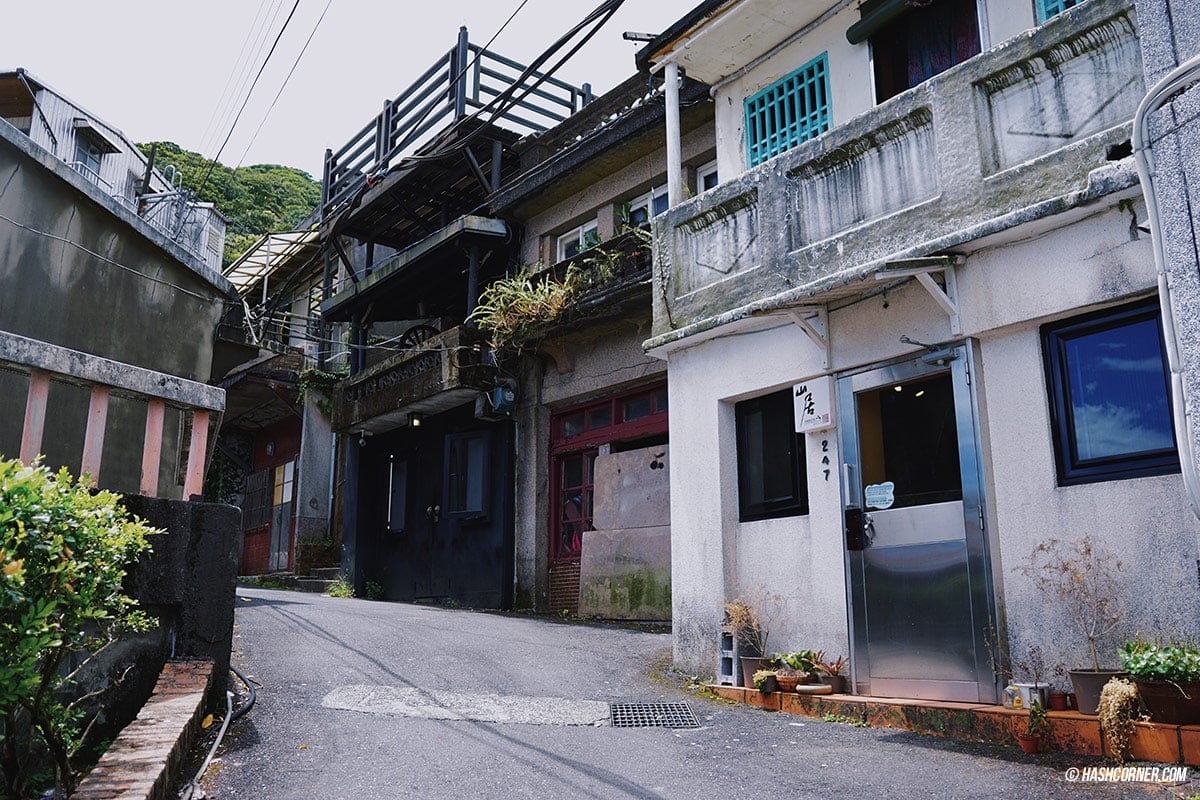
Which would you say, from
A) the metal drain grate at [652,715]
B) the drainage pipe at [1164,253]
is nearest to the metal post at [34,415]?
the metal drain grate at [652,715]

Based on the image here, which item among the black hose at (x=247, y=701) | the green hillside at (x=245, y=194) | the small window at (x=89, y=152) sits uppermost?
the green hillside at (x=245, y=194)

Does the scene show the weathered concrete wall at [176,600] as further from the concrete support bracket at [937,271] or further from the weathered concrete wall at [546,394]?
the weathered concrete wall at [546,394]

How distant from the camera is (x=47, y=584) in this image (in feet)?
12.2

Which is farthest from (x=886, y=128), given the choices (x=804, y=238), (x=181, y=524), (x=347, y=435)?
(x=347, y=435)

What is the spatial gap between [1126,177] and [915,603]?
327cm

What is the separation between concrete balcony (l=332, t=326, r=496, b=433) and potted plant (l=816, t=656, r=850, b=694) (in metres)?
8.70

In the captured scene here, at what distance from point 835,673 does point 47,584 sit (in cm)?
568

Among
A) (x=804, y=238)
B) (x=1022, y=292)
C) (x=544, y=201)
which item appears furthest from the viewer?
(x=544, y=201)

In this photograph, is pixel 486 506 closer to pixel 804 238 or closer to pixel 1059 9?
pixel 804 238

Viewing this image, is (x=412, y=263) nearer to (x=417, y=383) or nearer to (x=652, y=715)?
(x=417, y=383)

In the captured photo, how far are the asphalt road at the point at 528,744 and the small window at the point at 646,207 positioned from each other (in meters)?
6.86

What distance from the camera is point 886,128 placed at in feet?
24.9

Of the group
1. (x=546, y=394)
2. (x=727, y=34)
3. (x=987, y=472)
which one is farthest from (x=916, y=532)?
(x=546, y=394)

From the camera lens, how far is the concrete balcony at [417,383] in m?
15.0
